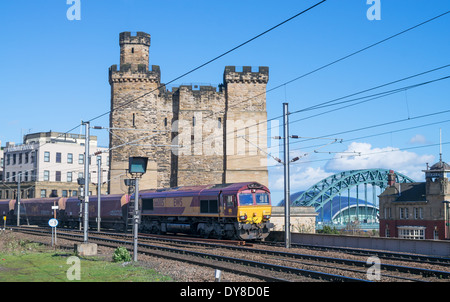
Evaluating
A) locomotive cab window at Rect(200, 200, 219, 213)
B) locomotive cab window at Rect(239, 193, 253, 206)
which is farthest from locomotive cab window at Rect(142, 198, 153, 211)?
locomotive cab window at Rect(239, 193, 253, 206)

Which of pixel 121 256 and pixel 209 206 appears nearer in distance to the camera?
pixel 121 256

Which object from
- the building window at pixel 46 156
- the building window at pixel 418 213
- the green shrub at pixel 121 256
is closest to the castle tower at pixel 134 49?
the building window at pixel 46 156

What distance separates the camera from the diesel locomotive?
101 ft

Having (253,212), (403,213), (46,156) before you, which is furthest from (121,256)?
(46,156)

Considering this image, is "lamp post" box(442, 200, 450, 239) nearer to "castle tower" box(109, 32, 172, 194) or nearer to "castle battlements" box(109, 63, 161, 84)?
"castle tower" box(109, 32, 172, 194)

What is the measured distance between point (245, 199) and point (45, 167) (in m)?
64.4

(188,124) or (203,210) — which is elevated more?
(188,124)

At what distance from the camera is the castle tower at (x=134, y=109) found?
193 ft

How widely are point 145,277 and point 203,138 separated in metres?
45.0

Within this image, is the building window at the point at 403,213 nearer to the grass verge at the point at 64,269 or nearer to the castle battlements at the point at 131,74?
the castle battlements at the point at 131,74

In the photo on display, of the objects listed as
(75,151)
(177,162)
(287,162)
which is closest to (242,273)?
(287,162)

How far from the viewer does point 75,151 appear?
92000 mm

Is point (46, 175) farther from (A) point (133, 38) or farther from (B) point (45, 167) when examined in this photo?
(A) point (133, 38)

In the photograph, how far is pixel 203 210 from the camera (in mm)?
33250
